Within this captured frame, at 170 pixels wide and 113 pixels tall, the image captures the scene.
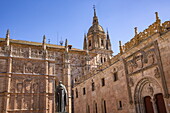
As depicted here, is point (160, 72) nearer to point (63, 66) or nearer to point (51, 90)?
point (51, 90)

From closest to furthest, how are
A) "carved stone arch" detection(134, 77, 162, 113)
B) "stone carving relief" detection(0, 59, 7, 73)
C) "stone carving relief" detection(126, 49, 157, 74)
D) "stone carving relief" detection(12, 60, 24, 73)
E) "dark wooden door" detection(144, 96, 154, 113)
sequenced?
"carved stone arch" detection(134, 77, 162, 113)
"stone carving relief" detection(126, 49, 157, 74)
"dark wooden door" detection(144, 96, 154, 113)
"stone carving relief" detection(0, 59, 7, 73)
"stone carving relief" detection(12, 60, 24, 73)

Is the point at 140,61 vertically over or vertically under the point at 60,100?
over

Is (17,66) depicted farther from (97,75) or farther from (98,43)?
(98,43)

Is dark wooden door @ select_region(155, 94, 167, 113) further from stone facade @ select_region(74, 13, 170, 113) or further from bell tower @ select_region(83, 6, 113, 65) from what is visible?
bell tower @ select_region(83, 6, 113, 65)

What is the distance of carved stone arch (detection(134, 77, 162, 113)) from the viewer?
12148mm

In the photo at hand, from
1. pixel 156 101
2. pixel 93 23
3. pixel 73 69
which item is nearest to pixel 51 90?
pixel 73 69

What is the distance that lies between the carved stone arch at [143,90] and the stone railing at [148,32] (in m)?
3.07

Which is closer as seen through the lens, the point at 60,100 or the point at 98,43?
the point at 60,100

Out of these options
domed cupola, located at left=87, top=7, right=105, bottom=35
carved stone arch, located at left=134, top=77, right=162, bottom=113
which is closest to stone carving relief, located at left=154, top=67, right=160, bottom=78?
carved stone arch, located at left=134, top=77, right=162, bottom=113

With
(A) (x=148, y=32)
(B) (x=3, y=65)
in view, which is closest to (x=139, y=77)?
(A) (x=148, y=32)

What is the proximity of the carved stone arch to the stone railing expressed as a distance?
3.07 m

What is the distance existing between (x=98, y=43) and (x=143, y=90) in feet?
88.2

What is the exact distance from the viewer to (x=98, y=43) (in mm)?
39688

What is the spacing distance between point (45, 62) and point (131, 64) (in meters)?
17.3
